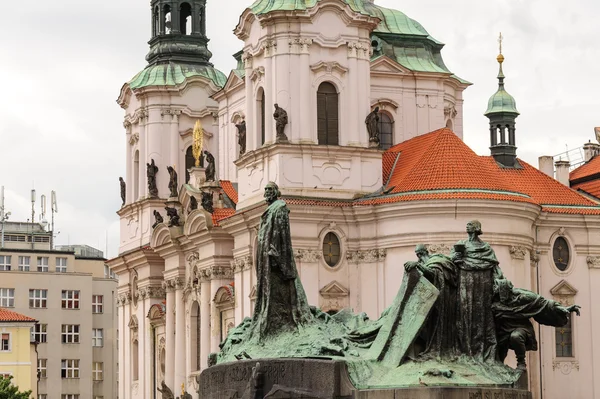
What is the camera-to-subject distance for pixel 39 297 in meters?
93.4

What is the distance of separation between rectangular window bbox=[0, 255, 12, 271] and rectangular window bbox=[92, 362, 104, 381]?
24.2 feet

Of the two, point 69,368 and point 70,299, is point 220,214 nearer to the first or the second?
point 70,299

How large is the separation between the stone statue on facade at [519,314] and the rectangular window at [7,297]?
2750 inches

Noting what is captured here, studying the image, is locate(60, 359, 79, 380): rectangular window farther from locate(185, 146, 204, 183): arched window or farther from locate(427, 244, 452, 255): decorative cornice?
locate(427, 244, 452, 255): decorative cornice

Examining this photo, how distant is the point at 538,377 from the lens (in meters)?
60.3

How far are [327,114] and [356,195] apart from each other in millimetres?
3174

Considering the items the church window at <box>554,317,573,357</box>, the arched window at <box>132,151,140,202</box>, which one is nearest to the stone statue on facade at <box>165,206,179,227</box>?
the arched window at <box>132,151,140,202</box>

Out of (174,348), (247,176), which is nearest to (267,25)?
(247,176)

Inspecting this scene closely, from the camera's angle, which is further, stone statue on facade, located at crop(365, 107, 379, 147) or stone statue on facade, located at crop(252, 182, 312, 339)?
stone statue on facade, located at crop(365, 107, 379, 147)

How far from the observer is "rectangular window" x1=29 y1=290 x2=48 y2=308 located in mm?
93250

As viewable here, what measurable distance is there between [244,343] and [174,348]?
4306 cm

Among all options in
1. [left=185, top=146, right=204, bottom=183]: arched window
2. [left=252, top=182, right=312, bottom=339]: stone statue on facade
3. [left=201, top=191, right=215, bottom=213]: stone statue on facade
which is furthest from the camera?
[left=185, top=146, right=204, bottom=183]: arched window

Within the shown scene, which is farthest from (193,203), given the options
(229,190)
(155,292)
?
(155,292)

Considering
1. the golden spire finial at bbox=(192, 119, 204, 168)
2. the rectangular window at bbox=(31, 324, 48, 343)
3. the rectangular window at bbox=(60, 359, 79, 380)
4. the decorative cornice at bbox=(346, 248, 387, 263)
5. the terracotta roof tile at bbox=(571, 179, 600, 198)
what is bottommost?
the rectangular window at bbox=(60, 359, 79, 380)
